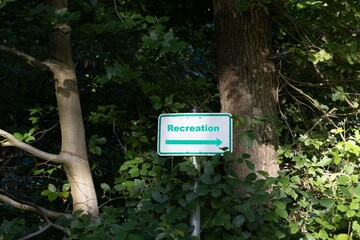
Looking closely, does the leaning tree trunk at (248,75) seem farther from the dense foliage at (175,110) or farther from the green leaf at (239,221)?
the green leaf at (239,221)

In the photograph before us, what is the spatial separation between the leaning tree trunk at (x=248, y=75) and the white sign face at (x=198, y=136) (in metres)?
1.46

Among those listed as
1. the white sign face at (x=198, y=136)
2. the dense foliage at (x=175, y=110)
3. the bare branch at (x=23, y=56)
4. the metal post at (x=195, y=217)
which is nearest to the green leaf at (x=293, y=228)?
the dense foliage at (x=175, y=110)

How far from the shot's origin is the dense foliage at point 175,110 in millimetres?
3906

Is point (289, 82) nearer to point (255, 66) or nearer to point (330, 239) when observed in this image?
point (255, 66)

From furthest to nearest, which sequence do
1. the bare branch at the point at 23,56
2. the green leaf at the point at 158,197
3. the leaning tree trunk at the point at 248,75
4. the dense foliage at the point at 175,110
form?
the leaning tree trunk at the point at 248,75 < the bare branch at the point at 23,56 < the dense foliage at the point at 175,110 < the green leaf at the point at 158,197

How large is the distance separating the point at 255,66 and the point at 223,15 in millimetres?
526

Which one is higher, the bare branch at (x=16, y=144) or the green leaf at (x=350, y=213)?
the bare branch at (x=16, y=144)

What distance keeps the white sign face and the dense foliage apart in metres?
0.13

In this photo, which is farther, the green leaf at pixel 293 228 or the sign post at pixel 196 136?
the green leaf at pixel 293 228

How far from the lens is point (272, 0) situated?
4.97 m

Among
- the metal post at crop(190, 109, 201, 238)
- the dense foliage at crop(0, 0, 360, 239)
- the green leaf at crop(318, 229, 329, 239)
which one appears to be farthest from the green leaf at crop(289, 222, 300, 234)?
the metal post at crop(190, 109, 201, 238)

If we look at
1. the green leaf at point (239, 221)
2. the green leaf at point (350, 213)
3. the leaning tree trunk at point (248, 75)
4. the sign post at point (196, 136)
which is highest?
the leaning tree trunk at point (248, 75)

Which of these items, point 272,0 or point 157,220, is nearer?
point 157,220

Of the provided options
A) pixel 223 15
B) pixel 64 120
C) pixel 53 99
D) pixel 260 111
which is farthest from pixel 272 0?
pixel 53 99
